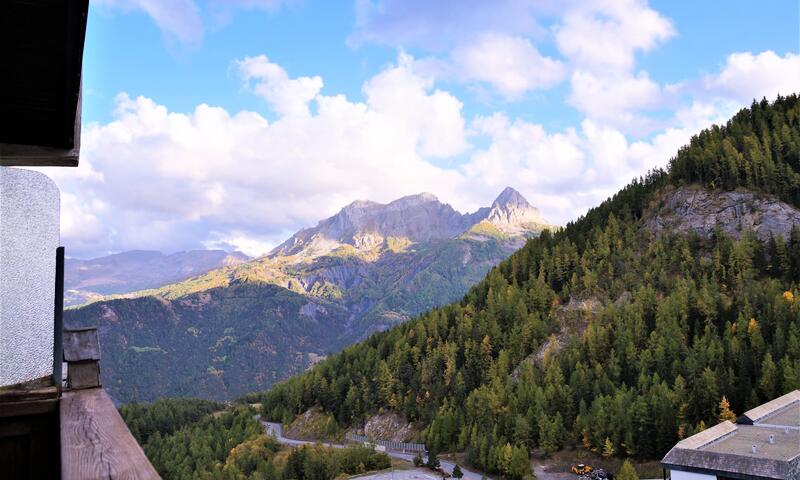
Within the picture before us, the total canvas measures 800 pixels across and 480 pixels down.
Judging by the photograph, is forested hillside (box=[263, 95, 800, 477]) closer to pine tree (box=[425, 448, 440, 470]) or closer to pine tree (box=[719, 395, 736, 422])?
pine tree (box=[719, 395, 736, 422])

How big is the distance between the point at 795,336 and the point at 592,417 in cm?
2971

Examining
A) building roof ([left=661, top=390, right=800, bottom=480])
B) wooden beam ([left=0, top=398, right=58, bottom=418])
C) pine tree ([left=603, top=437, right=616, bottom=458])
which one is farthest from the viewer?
pine tree ([left=603, top=437, right=616, bottom=458])

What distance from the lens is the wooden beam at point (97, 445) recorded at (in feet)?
9.20

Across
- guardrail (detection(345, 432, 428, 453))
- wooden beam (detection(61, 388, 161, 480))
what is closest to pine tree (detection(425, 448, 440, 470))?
guardrail (detection(345, 432, 428, 453))

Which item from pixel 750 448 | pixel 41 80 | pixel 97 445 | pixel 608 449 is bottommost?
pixel 608 449

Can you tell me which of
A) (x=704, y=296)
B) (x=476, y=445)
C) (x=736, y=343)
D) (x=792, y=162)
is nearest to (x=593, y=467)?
(x=476, y=445)

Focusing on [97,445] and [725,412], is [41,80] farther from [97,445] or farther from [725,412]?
[725,412]

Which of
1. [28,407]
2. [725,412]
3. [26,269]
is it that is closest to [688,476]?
[725,412]

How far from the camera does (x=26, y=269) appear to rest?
4.56m

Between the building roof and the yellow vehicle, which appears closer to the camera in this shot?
the building roof

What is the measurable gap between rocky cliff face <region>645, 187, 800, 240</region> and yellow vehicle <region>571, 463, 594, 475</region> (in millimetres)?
64716

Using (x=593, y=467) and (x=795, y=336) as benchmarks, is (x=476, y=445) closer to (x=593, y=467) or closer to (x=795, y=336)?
(x=593, y=467)

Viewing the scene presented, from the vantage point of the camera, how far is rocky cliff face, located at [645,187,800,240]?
105 m

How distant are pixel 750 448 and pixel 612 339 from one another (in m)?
54.2
